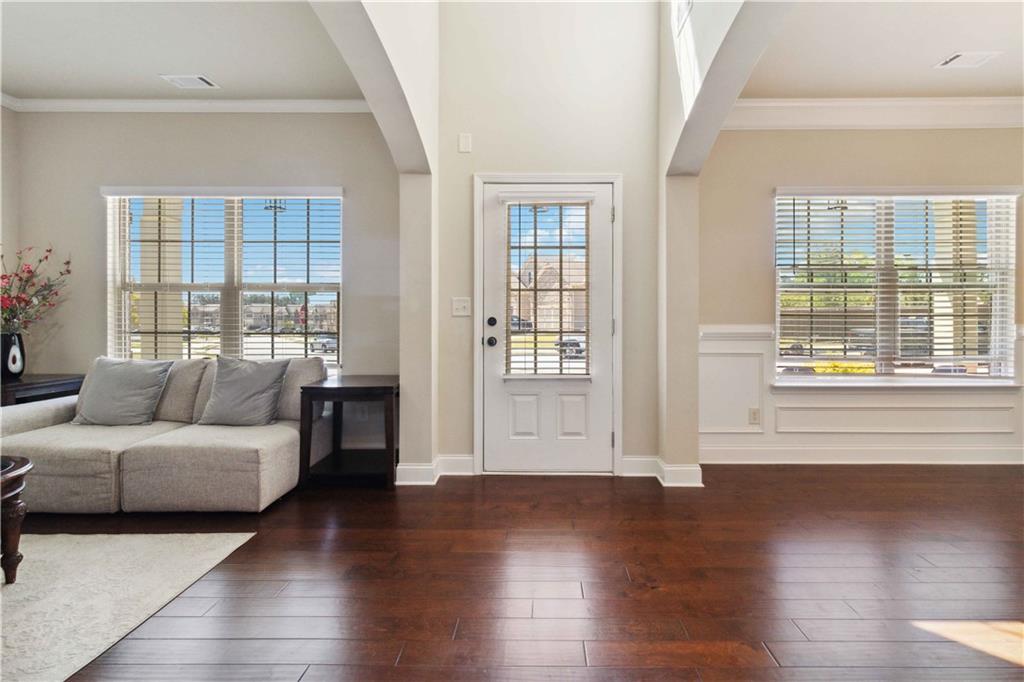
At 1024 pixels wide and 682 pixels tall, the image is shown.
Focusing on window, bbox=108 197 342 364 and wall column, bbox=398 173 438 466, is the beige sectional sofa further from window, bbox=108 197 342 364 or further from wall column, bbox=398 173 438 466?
window, bbox=108 197 342 364

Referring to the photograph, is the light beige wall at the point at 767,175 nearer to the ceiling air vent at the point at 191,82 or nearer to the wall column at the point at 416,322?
the wall column at the point at 416,322

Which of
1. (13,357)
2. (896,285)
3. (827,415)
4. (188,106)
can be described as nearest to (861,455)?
(827,415)

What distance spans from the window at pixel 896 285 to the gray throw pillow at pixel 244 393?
146 inches

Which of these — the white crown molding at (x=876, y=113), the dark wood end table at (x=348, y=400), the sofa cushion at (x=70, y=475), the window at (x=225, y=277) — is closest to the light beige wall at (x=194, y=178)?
the window at (x=225, y=277)

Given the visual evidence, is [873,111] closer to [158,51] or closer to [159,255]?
[158,51]

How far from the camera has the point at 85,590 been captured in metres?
2.00

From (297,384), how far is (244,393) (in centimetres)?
33

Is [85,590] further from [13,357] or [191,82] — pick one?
[191,82]

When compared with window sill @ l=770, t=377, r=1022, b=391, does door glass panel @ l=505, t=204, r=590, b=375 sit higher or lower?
higher

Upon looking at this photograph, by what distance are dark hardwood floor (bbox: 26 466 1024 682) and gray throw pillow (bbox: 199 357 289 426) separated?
598mm

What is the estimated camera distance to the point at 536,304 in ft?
12.0

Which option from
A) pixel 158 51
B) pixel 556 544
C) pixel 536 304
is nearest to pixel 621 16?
pixel 536 304

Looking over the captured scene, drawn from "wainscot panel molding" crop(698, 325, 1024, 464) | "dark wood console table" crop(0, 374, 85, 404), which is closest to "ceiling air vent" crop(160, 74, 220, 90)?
"dark wood console table" crop(0, 374, 85, 404)

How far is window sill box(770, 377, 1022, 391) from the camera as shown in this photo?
3.98 metres
